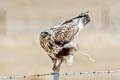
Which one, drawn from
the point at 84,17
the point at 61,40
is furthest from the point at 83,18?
the point at 61,40

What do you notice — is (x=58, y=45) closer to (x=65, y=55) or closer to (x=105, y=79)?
(x=65, y=55)

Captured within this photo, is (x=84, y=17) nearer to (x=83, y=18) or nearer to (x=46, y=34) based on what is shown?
(x=83, y=18)

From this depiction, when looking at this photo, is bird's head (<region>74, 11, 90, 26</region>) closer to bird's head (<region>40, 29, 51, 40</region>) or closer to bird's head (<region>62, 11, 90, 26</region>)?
bird's head (<region>62, 11, 90, 26</region>)

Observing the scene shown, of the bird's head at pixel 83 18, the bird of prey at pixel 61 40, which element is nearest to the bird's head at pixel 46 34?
the bird of prey at pixel 61 40

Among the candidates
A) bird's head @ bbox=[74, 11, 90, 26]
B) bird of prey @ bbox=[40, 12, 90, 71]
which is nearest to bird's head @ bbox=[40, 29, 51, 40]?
bird of prey @ bbox=[40, 12, 90, 71]

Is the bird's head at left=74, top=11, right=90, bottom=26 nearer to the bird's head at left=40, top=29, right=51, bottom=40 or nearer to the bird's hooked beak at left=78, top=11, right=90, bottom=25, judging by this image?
the bird's hooked beak at left=78, top=11, right=90, bottom=25

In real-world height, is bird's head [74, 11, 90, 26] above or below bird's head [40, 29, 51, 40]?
above

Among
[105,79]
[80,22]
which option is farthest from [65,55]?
[105,79]
